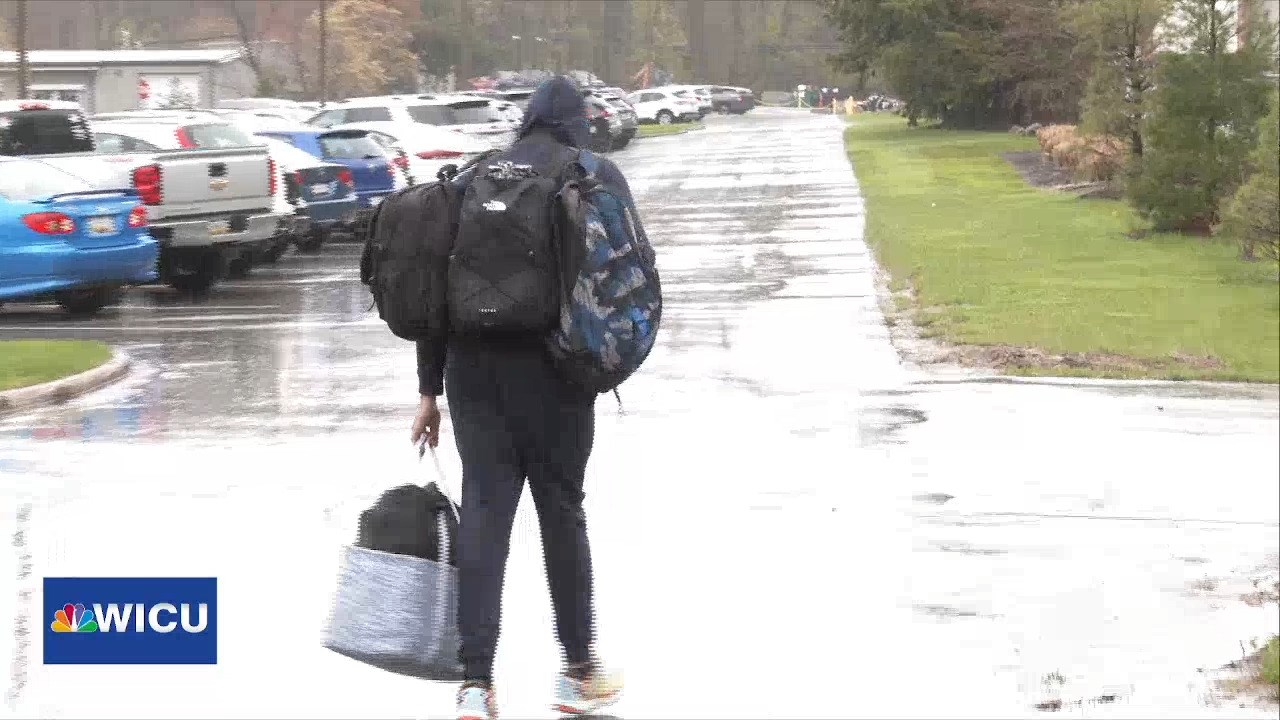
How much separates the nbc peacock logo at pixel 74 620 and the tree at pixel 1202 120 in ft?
59.2

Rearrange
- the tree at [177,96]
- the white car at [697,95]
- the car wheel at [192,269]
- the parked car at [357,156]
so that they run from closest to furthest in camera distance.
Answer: the car wheel at [192,269]
the parked car at [357,156]
the tree at [177,96]
the white car at [697,95]

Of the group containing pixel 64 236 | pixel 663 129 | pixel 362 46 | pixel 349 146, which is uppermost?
pixel 362 46

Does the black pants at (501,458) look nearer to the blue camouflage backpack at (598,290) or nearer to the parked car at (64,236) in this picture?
the blue camouflage backpack at (598,290)

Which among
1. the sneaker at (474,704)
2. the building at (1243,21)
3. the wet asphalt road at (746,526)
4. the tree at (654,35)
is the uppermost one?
the tree at (654,35)

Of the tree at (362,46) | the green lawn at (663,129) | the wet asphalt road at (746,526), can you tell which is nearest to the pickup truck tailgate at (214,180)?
the wet asphalt road at (746,526)

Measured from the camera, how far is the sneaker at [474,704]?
18.7 feet

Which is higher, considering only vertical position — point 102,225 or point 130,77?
point 130,77

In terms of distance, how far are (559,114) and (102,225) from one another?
13.3 meters

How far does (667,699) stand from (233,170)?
1571 cm

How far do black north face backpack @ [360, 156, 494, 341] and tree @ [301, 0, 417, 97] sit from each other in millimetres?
67729

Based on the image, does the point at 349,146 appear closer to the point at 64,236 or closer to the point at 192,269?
the point at 192,269

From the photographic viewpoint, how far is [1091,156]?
3094cm

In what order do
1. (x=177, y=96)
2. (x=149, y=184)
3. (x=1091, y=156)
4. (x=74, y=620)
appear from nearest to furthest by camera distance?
(x=74, y=620)
(x=149, y=184)
(x=1091, y=156)
(x=177, y=96)

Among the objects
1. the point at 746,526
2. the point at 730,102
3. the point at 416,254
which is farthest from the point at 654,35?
the point at 416,254
